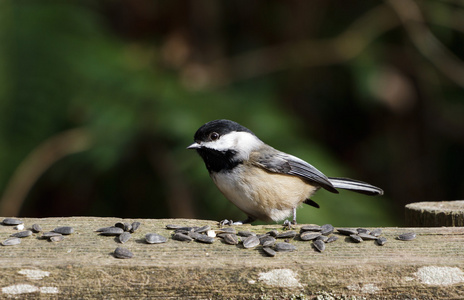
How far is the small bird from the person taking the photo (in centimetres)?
295

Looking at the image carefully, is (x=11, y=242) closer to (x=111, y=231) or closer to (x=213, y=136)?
(x=111, y=231)

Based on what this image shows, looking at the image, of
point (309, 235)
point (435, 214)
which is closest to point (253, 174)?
point (435, 214)

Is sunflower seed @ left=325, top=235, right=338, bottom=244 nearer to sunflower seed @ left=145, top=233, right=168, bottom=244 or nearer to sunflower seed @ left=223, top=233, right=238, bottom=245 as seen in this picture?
sunflower seed @ left=223, top=233, right=238, bottom=245

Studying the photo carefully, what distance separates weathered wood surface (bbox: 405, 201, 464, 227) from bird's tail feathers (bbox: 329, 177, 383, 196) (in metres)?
0.80

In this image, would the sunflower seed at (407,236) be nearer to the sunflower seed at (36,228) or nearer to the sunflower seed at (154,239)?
the sunflower seed at (154,239)

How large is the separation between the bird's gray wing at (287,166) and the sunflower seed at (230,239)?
1.21 metres

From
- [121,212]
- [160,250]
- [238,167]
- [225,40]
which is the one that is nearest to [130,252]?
[160,250]

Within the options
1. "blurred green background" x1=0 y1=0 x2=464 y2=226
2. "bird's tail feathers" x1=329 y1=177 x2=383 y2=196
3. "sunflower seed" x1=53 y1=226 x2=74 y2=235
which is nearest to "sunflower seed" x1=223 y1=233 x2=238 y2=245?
"sunflower seed" x1=53 y1=226 x2=74 y2=235

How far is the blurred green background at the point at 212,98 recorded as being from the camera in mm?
4047

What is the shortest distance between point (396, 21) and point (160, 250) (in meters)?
3.91

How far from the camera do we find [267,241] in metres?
1.78

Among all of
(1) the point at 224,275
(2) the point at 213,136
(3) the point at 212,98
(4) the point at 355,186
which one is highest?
(3) the point at 212,98

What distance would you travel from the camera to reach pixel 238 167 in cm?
302

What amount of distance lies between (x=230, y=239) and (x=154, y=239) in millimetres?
240
